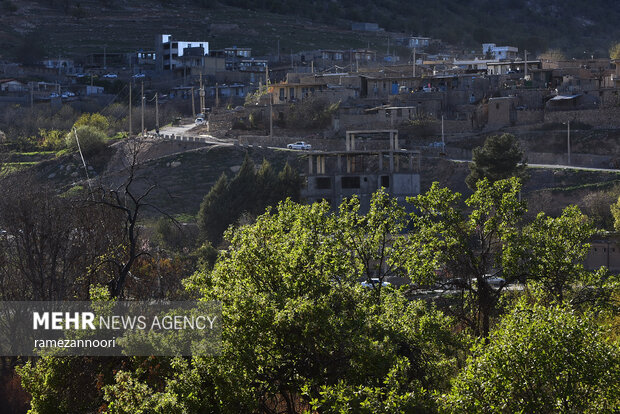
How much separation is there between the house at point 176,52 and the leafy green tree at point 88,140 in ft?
79.9

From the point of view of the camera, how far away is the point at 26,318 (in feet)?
84.3

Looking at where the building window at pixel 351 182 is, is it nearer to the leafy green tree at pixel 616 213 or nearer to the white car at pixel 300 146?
the leafy green tree at pixel 616 213

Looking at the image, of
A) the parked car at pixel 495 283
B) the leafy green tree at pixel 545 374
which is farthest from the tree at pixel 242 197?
the leafy green tree at pixel 545 374

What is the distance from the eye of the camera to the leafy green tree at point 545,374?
1448 cm

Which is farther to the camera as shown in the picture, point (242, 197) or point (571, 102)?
point (571, 102)

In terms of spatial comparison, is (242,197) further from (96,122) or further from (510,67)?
(510,67)

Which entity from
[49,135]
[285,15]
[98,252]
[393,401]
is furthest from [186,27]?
[393,401]

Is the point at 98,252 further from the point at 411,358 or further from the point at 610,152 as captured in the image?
the point at 610,152

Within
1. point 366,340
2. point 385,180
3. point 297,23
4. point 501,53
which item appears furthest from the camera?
point 297,23

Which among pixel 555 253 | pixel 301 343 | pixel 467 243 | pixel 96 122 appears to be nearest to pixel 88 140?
pixel 96 122

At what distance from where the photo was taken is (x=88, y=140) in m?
63.6

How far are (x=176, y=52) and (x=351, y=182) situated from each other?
4847cm

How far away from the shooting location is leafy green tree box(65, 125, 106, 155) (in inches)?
2498

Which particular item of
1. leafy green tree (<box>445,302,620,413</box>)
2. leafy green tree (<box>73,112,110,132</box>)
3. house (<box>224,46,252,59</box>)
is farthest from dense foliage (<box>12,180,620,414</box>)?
house (<box>224,46,252,59</box>)
